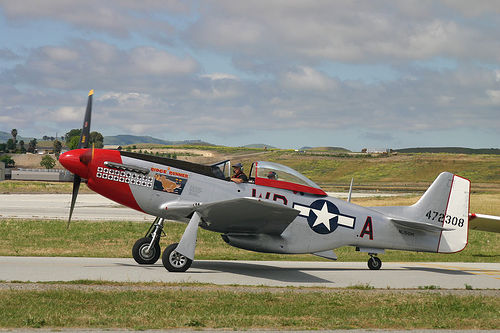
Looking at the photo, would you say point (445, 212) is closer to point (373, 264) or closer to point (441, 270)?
point (441, 270)

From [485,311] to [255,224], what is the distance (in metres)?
5.40

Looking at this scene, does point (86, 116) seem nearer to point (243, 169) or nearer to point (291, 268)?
point (243, 169)

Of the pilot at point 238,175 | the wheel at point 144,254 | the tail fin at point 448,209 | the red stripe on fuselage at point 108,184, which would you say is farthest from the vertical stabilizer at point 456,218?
the red stripe on fuselage at point 108,184

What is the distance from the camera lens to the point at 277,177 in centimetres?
1397

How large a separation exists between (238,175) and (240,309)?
5161 mm

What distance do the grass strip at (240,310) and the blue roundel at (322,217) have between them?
332cm

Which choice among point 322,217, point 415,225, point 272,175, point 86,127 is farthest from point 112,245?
point 415,225

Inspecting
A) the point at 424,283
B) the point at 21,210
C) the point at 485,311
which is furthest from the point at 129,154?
the point at 21,210

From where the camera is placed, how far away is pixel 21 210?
34125 millimetres

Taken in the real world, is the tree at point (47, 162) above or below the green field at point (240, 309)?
above

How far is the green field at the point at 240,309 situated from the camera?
8047 millimetres

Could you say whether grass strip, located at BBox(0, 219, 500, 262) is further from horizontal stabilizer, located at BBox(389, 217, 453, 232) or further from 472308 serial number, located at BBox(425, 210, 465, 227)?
horizontal stabilizer, located at BBox(389, 217, 453, 232)

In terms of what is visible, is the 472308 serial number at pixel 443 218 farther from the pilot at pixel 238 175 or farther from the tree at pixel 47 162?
the tree at pixel 47 162

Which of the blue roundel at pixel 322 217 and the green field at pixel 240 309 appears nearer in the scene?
the green field at pixel 240 309
